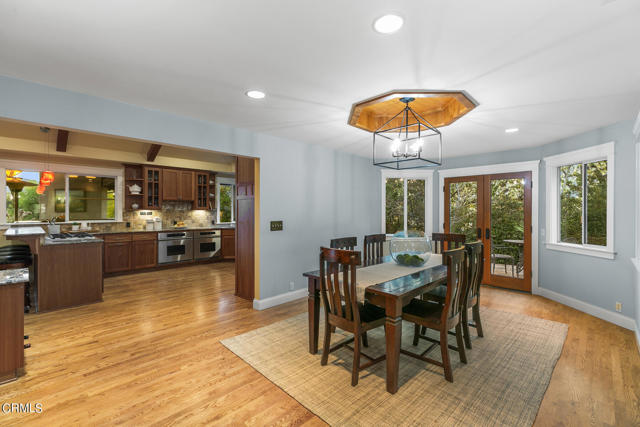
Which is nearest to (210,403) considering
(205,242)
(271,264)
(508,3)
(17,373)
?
(17,373)

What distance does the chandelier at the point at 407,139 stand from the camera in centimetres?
263

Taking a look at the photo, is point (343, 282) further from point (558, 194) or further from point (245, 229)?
point (558, 194)

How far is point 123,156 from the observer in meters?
6.00

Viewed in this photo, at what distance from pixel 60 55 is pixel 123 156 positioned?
464 centimetres

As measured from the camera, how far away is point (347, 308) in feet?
7.75

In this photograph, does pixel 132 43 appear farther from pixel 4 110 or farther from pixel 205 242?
pixel 205 242

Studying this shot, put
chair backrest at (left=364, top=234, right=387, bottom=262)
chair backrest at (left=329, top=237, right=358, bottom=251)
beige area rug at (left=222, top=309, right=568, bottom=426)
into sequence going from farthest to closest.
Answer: chair backrest at (left=364, top=234, right=387, bottom=262), chair backrest at (left=329, top=237, right=358, bottom=251), beige area rug at (left=222, top=309, right=568, bottom=426)

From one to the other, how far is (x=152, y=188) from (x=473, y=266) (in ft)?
21.5

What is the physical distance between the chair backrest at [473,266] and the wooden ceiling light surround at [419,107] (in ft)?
4.26

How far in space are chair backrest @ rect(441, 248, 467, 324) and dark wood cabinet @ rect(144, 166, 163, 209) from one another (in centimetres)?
638

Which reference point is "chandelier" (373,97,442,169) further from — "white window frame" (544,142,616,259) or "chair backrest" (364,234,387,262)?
"white window frame" (544,142,616,259)

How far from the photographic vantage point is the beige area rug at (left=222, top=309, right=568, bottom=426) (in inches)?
76.5

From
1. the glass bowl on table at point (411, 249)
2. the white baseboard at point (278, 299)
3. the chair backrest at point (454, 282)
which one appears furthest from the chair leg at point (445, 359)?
the white baseboard at point (278, 299)

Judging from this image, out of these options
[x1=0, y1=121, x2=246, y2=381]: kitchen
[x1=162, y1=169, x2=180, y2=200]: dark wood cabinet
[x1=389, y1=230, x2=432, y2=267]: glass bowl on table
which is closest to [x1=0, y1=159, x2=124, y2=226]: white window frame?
[x1=0, y1=121, x2=246, y2=381]: kitchen
